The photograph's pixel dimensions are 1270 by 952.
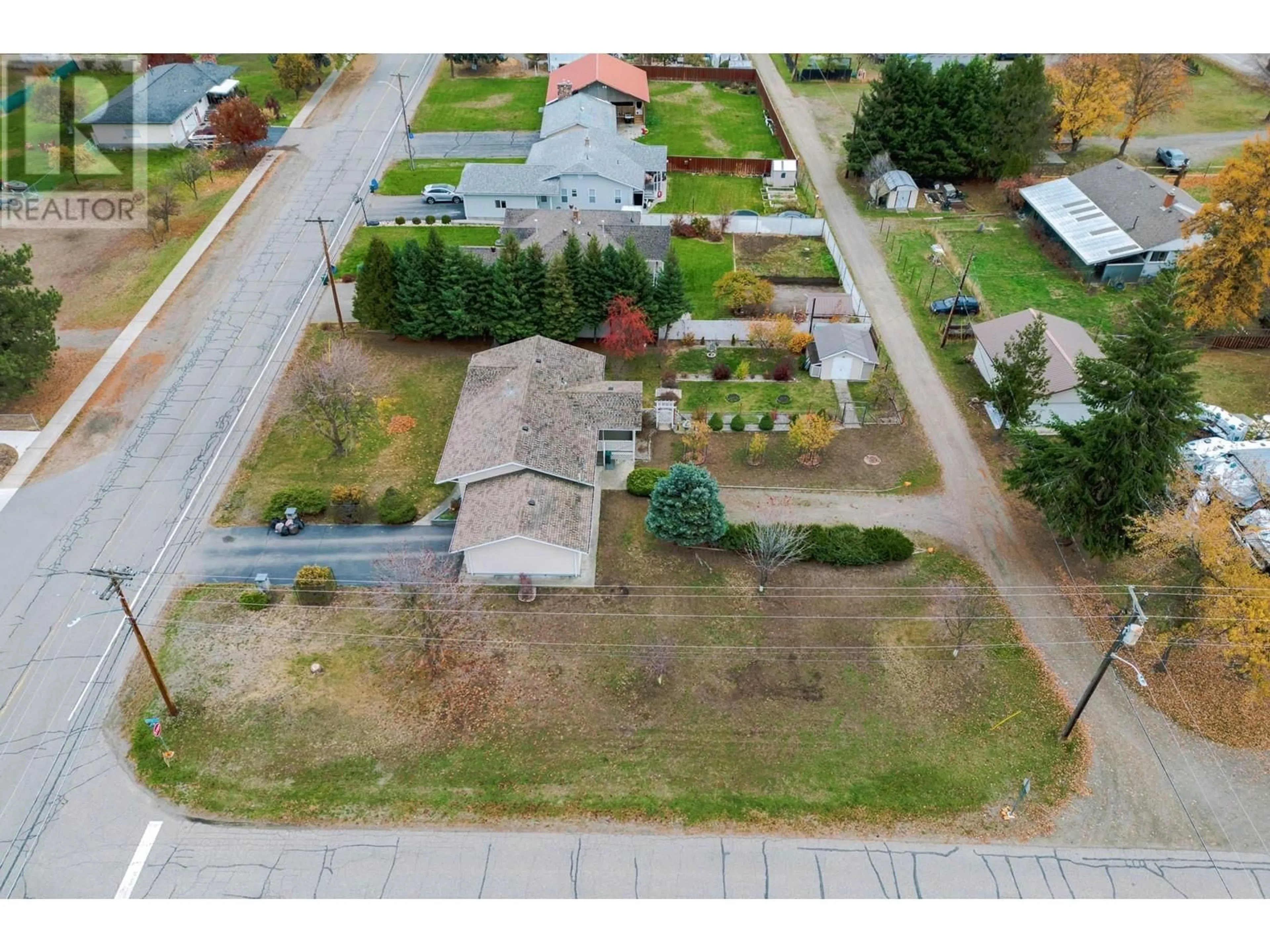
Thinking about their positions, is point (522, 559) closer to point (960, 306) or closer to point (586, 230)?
point (586, 230)

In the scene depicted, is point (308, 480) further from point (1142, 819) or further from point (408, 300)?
point (1142, 819)

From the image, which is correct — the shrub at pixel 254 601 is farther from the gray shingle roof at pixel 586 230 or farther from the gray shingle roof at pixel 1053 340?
the gray shingle roof at pixel 1053 340

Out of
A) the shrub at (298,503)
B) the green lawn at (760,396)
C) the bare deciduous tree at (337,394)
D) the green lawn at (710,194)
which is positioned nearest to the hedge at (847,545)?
the green lawn at (760,396)

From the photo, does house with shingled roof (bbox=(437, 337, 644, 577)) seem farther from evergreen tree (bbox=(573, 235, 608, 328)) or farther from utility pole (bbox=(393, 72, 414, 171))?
utility pole (bbox=(393, 72, 414, 171))

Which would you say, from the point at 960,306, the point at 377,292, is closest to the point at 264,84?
the point at 377,292

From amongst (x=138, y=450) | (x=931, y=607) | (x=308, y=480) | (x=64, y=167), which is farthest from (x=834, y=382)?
(x=64, y=167)
